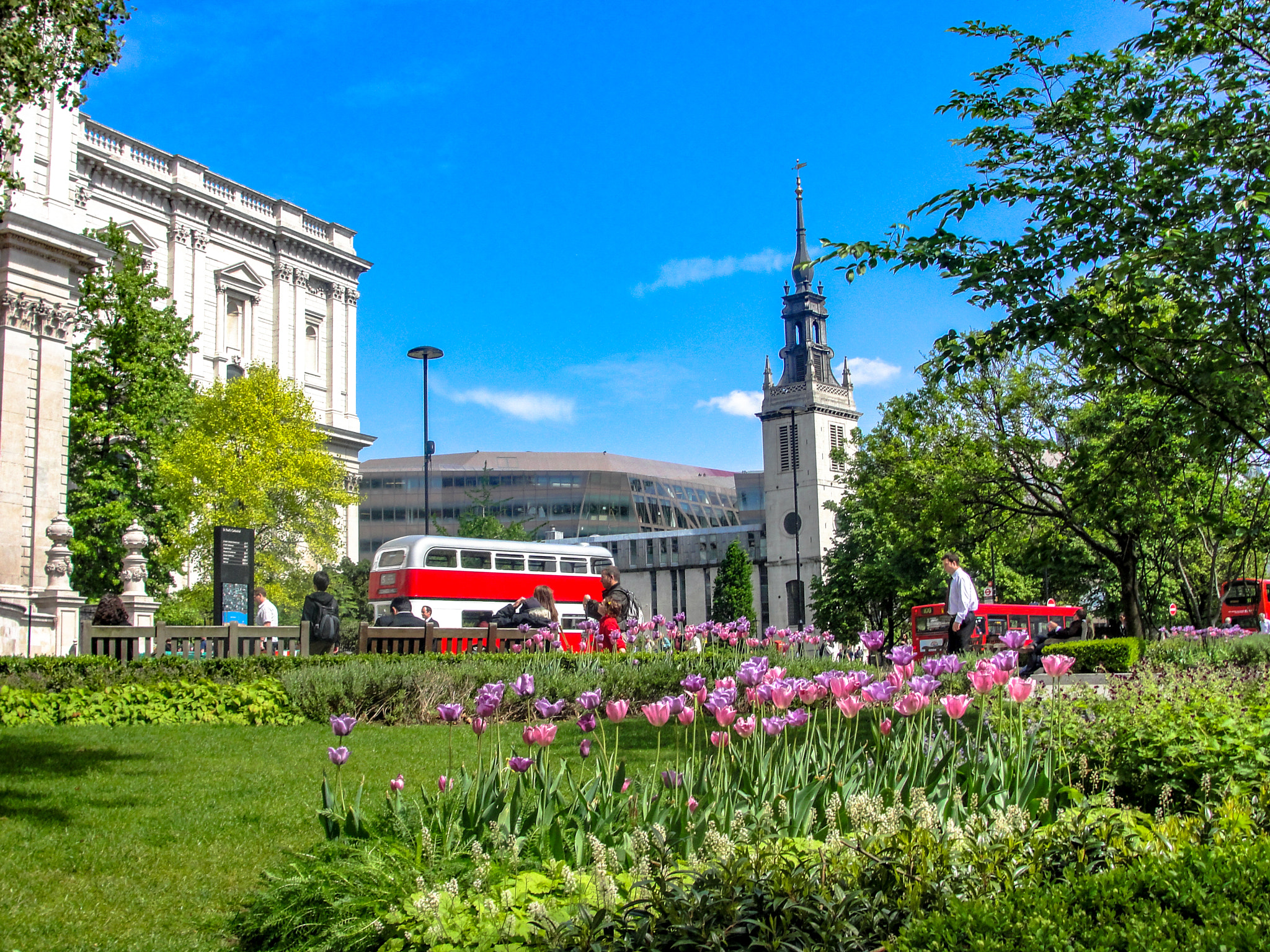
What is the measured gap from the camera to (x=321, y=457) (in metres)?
38.4

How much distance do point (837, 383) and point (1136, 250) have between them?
348 ft

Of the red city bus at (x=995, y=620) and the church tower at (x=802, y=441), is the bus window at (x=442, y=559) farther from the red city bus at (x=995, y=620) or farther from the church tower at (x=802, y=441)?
the church tower at (x=802, y=441)

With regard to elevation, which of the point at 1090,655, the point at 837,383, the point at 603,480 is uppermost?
the point at 837,383

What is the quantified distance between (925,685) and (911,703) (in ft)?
0.98

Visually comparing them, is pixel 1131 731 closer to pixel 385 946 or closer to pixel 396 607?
pixel 385 946

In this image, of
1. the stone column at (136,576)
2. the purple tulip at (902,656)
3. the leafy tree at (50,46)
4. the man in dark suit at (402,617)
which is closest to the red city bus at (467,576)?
the stone column at (136,576)

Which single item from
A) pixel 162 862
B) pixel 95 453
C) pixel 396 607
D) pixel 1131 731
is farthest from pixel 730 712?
pixel 95 453

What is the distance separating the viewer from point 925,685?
16.8 ft

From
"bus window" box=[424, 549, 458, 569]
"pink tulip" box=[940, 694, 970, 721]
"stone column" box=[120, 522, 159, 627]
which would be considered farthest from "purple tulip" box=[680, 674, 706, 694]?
"bus window" box=[424, 549, 458, 569]

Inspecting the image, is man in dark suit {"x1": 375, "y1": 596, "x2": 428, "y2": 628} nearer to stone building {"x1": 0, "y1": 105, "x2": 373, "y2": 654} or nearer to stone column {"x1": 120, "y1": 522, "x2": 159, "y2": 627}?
stone column {"x1": 120, "y1": 522, "x2": 159, "y2": 627}

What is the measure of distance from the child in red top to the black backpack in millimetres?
4248

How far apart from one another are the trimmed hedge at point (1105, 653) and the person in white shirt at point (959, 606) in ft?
30.1

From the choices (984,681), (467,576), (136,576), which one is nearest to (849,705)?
(984,681)

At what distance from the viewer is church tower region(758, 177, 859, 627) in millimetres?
104688
